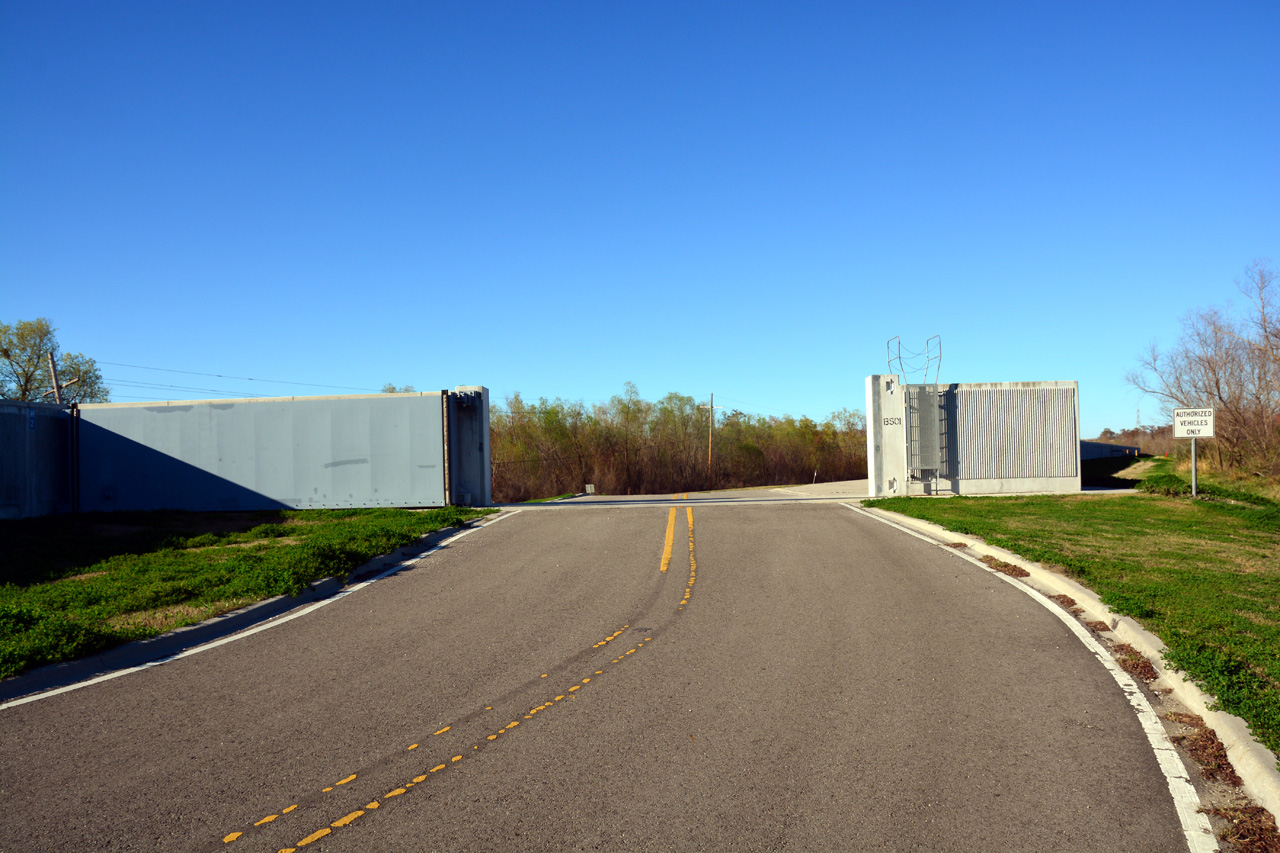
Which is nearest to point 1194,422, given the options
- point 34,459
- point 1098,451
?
point 1098,451

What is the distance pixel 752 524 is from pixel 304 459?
1365cm

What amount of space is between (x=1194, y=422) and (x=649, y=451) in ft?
112

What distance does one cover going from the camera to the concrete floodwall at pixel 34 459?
2038 centimetres

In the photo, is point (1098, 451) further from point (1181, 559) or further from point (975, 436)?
point (1181, 559)

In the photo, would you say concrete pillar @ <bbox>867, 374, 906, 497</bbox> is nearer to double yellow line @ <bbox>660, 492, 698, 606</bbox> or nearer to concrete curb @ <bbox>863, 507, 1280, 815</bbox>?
double yellow line @ <bbox>660, 492, 698, 606</bbox>

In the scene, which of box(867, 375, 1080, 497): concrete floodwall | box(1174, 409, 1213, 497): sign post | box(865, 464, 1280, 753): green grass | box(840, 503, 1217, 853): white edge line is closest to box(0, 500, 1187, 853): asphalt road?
box(840, 503, 1217, 853): white edge line

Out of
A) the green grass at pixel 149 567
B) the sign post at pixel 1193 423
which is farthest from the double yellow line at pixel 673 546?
the sign post at pixel 1193 423

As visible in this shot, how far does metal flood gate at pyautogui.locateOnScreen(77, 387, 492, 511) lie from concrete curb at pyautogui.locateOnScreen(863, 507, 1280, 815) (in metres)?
15.2

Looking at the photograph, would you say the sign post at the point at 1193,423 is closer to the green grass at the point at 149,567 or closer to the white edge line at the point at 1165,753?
the white edge line at the point at 1165,753

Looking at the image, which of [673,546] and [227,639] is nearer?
[227,639]

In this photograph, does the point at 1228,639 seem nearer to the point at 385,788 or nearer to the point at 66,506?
the point at 385,788

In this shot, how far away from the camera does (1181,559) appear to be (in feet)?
38.3

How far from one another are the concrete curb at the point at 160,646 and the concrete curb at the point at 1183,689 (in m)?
8.46

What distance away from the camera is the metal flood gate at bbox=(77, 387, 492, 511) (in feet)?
73.4
